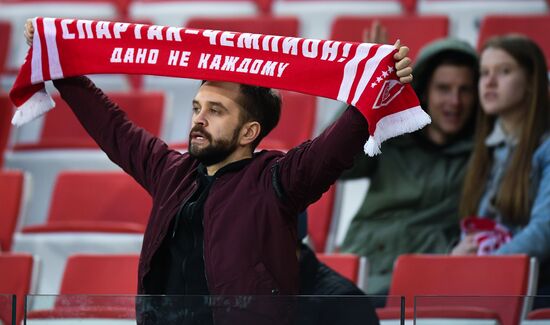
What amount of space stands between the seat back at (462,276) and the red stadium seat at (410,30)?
0.99m

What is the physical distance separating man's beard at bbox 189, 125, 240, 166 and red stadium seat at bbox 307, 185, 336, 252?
80cm

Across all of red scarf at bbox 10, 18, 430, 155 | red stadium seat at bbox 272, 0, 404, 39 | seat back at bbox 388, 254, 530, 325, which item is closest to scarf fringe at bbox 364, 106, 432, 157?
red scarf at bbox 10, 18, 430, 155

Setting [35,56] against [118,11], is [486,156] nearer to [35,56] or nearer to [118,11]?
[35,56]

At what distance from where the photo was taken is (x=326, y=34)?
9.65 ft

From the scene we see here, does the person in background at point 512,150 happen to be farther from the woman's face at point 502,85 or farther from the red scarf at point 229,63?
the red scarf at point 229,63

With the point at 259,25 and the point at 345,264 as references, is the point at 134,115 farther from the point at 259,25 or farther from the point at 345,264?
the point at 345,264

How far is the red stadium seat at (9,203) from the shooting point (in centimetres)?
219

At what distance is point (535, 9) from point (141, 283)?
1713 mm

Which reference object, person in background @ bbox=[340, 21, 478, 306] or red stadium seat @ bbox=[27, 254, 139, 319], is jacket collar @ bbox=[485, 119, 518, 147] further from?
red stadium seat @ bbox=[27, 254, 139, 319]

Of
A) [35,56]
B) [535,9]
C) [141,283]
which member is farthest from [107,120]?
[535,9]

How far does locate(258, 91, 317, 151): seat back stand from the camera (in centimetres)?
249

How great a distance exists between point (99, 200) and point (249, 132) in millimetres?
947

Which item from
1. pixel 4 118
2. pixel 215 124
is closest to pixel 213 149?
pixel 215 124

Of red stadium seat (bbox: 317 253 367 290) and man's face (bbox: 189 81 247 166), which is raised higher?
man's face (bbox: 189 81 247 166)
